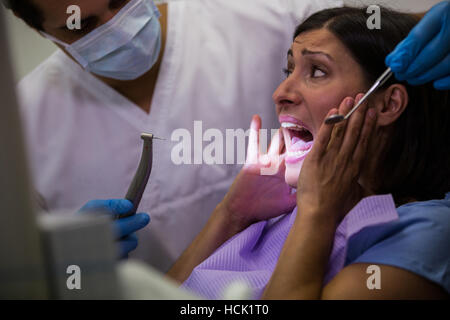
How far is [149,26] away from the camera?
1244 mm

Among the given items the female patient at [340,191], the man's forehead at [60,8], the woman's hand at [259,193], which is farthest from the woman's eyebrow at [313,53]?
the man's forehead at [60,8]

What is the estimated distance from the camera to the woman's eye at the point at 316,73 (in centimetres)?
107

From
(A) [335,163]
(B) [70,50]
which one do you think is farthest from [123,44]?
(A) [335,163]

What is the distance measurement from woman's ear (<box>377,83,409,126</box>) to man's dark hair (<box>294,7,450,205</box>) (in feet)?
Answer: 0.06

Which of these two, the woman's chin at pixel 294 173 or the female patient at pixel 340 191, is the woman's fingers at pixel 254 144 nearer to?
the female patient at pixel 340 191

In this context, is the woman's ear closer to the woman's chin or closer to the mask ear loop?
the woman's chin

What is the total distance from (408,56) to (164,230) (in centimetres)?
77

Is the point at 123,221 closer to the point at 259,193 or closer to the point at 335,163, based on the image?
the point at 259,193

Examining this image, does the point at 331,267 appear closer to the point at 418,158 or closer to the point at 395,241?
the point at 395,241

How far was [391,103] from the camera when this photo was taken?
107cm

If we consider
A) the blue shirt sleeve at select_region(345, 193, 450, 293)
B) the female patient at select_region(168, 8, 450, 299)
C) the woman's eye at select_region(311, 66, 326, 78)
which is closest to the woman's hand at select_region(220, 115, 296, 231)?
the female patient at select_region(168, 8, 450, 299)

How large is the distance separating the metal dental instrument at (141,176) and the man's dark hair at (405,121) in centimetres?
48

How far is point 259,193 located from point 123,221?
393mm

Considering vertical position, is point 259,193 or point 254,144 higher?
point 254,144
